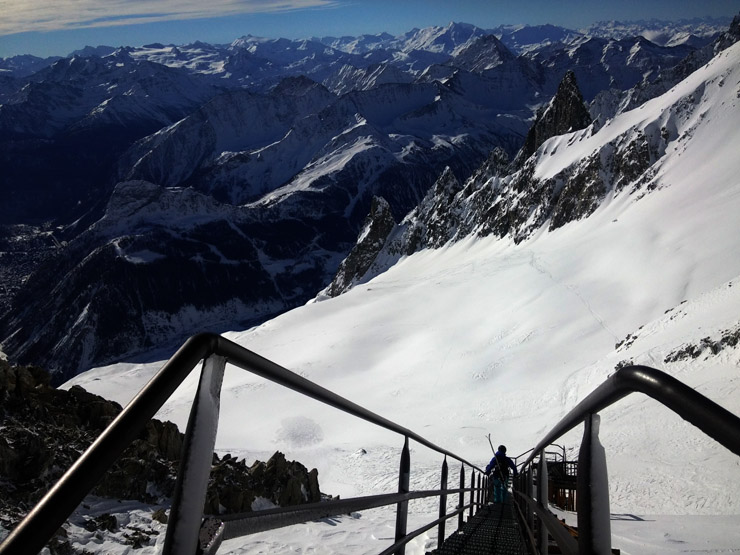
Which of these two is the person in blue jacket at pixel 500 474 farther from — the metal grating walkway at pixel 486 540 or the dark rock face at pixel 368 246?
the dark rock face at pixel 368 246

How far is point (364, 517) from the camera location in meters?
10.6

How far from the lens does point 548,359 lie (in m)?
34.9

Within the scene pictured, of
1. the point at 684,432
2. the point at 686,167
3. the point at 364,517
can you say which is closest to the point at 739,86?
the point at 686,167

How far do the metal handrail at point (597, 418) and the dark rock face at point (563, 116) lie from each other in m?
113

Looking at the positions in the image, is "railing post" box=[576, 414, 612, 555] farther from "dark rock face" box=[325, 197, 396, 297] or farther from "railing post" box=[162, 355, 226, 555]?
"dark rock face" box=[325, 197, 396, 297]

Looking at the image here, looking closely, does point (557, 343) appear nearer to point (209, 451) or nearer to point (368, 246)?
point (209, 451)

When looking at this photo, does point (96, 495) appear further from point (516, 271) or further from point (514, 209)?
point (514, 209)

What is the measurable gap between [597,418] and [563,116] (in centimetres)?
11660

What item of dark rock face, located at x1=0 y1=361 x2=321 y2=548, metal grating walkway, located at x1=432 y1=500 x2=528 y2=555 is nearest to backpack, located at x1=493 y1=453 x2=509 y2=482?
metal grating walkway, located at x1=432 y1=500 x2=528 y2=555

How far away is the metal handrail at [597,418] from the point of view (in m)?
1.20

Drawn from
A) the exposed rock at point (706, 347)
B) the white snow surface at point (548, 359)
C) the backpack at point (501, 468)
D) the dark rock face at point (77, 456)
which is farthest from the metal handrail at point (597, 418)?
the exposed rock at point (706, 347)

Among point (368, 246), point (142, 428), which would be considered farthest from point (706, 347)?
point (368, 246)

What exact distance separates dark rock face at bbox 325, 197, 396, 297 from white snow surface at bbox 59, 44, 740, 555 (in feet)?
221

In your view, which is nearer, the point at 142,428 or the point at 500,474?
the point at 142,428
